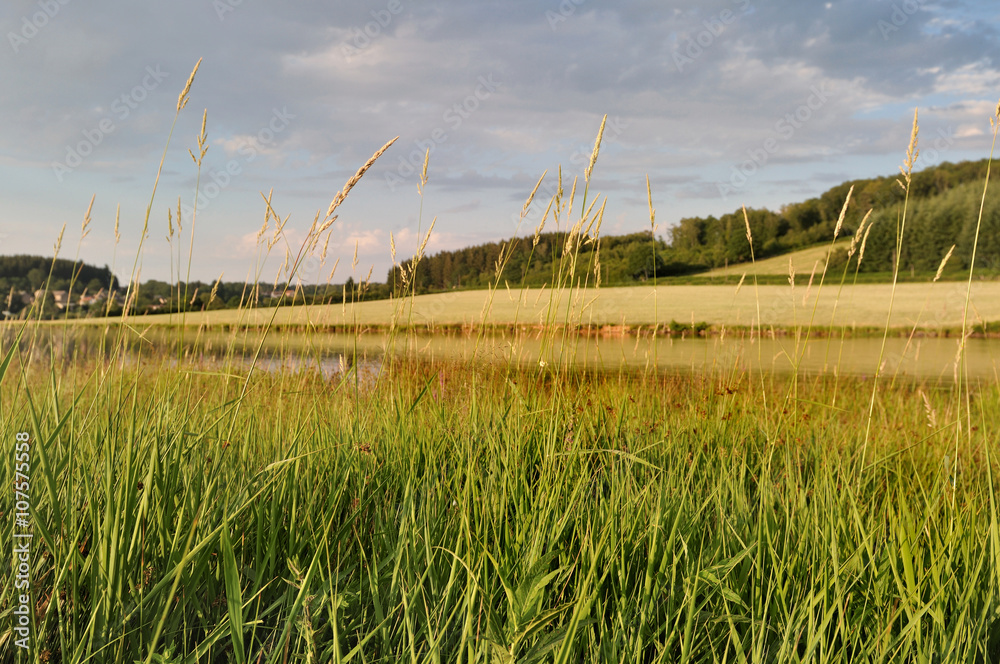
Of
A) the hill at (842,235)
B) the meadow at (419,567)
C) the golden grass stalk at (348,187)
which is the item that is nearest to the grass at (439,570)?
the meadow at (419,567)

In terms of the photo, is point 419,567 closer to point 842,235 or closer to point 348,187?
point 348,187

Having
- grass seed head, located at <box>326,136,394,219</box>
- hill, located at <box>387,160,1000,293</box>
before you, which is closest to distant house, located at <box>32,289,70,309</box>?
grass seed head, located at <box>326,136,394,219</box>

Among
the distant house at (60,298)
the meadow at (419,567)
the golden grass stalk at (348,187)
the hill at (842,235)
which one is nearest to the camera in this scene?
the meadow at (419,567)

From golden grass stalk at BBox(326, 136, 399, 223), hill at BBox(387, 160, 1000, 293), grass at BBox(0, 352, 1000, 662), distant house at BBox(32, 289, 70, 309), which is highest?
hill at BBox(387, 160, 1000, 293)

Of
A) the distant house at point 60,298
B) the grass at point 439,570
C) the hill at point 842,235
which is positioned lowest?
the grass at point 439,570

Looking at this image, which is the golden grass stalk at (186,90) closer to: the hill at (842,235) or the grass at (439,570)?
the grass at (439,570)

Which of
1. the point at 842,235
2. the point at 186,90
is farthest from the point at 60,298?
the point at 842,235

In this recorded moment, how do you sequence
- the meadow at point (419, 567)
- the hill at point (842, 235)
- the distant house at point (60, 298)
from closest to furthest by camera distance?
the meadow at point (419, 567), the distant house at point (60, 298), the hill at point (842, 235)

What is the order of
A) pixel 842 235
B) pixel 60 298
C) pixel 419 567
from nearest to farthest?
1. pixel 419 567
2. pixel 60 298
3. pixel 842 235

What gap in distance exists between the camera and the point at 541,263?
299 cm

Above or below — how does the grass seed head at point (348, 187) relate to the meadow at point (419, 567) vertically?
above

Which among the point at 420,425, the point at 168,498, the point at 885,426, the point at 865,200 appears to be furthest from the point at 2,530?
the point at 865,200

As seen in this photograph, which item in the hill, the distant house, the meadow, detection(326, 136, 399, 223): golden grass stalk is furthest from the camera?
the hill

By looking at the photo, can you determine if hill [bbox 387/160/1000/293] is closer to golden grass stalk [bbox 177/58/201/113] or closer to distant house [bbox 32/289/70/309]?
distant house [bbox 32/289/70/309]
